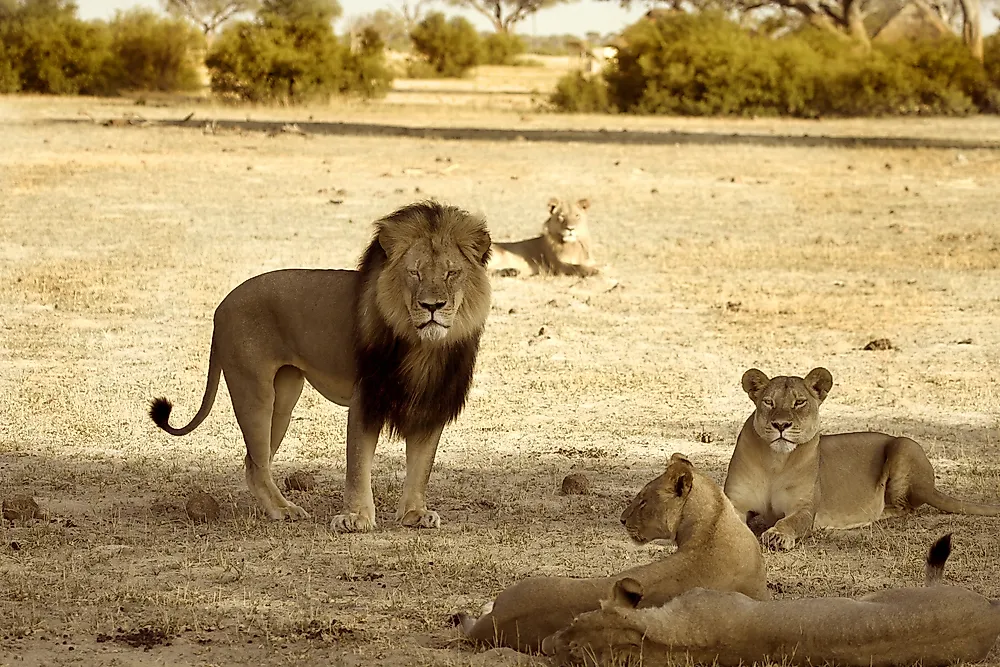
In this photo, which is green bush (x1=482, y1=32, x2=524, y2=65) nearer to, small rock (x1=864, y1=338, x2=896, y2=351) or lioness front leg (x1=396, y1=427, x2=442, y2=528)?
small rock (x1=864, y1=338, x2=896, y2=351)

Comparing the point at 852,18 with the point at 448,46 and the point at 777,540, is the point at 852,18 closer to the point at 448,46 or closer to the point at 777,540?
the point at 448,46

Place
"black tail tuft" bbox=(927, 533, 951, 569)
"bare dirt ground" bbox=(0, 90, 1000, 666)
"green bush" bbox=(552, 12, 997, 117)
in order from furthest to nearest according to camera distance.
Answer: "green bush" bbox=(552, 12, 997, 117) < "bare dirt ground" bbox=(0, 90, 1000, 666) < "black tail tuft" bbox=(927, 533, 951, 569)

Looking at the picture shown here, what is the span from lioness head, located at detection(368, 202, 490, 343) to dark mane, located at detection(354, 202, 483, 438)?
0.02m

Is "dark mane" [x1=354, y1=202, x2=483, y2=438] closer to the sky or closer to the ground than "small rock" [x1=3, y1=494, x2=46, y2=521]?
closer to the sky

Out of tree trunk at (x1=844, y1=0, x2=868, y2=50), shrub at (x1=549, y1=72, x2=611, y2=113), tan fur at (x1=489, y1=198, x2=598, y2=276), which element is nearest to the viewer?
tan fur at (x1=489, y1=198, x2=598, y2=276)

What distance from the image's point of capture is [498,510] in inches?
219

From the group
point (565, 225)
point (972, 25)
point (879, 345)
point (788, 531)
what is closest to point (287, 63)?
point (972, 25)

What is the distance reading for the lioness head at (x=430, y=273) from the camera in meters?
5.10

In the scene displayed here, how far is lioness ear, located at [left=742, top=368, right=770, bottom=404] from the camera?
5.32 metres

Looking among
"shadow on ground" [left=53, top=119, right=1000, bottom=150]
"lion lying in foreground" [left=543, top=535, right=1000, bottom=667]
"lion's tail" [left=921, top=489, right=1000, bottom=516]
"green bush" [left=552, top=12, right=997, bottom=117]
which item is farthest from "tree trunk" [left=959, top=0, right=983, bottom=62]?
"lion lying in foreground" [left=543, top=535, right=1000, bottom=667]

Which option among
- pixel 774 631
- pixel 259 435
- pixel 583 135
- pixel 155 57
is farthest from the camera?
pixel 155 57

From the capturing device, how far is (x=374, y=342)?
5211 mm

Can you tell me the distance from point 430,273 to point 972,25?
3844 centimetres

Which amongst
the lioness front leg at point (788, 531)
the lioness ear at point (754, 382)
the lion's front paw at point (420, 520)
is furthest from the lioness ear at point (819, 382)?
the lion's front paw at point (420, 520)
